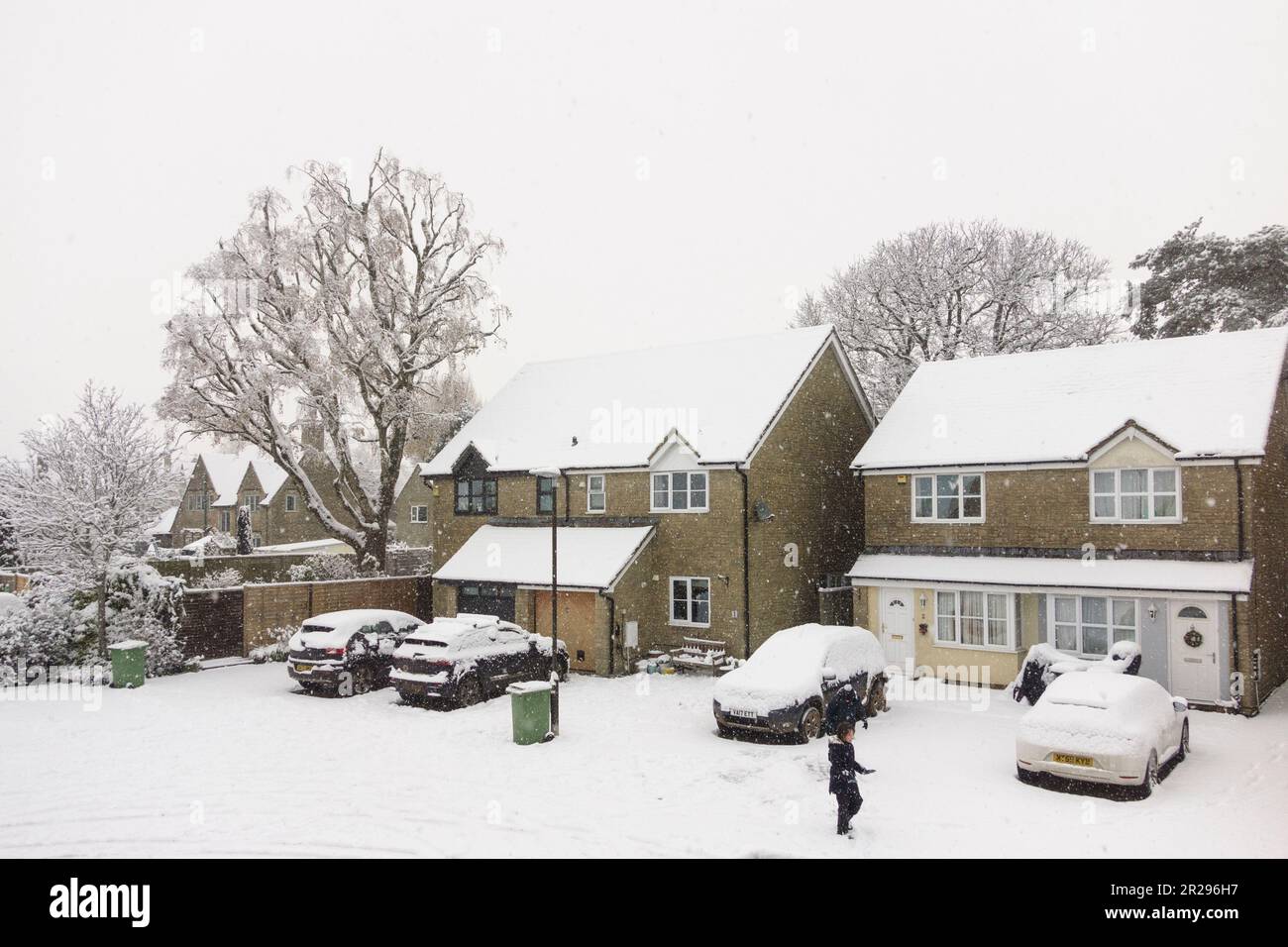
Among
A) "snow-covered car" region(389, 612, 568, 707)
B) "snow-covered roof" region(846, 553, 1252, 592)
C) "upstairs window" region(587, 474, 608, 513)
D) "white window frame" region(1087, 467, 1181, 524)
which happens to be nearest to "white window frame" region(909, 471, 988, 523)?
"snow-covered roof" region(846, 553, 1252, 592)

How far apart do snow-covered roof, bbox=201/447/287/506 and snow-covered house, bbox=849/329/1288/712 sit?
47.6 metres

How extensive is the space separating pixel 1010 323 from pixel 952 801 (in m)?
29.0

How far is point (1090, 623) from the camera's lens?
61.0ft

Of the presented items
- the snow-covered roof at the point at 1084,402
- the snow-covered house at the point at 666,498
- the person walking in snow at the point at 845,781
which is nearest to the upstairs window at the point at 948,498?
the snow-covered roof at the point at 1084,402

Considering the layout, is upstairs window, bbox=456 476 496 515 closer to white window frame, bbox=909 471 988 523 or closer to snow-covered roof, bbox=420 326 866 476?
snow-covered roof, bbox=420 326 866 476

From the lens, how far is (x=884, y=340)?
126ft

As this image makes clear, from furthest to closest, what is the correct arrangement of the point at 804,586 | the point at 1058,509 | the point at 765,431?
the point at 804,586, the point at 765,431, the point at 1058,509

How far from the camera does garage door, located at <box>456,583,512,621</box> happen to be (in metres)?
24.3

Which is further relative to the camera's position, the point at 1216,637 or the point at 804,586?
the point at 804,586

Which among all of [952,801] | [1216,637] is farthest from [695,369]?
[952,801]

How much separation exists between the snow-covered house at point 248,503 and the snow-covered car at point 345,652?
36855 millimetres

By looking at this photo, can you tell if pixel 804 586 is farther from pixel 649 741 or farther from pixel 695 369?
pixel 649 741

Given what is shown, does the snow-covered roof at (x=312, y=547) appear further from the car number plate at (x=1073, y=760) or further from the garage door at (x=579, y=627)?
the car number plate at (x=1073, y=760)

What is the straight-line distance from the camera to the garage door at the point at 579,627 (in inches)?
861
